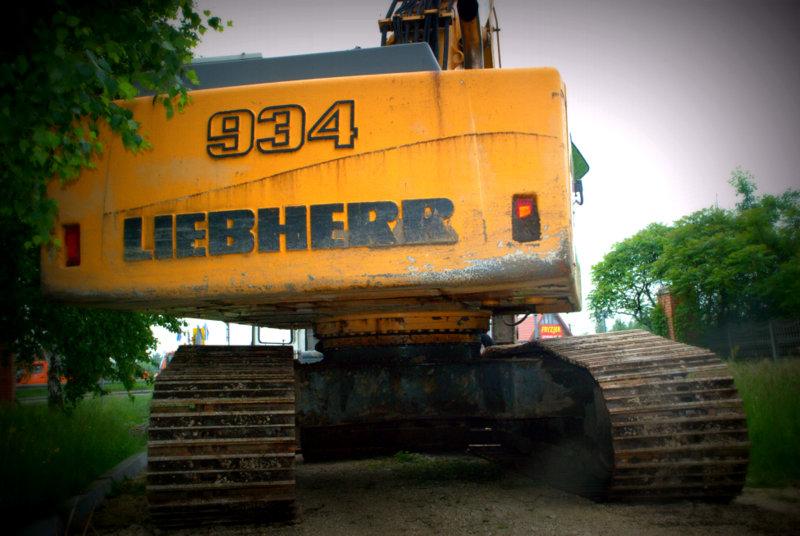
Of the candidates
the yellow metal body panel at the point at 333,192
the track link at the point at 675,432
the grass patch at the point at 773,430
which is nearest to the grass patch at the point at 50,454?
the yellow metal body panel at the point at 333,192

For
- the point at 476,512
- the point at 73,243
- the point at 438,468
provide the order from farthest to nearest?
the point at 438,468, the point at 476,512, the point at 73,243

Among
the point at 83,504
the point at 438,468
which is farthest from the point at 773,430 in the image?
the point at 83,504

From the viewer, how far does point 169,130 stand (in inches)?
147

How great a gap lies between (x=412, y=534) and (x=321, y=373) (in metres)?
1.12

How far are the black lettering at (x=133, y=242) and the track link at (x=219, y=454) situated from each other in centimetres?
70

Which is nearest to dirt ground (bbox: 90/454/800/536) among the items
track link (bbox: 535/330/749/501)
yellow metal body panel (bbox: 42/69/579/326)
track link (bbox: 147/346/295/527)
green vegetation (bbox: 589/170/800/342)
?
track link (bbox: 535/330/749/501)

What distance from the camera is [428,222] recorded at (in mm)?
3451

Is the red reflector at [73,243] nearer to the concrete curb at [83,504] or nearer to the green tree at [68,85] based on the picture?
the green tree at [68,85]

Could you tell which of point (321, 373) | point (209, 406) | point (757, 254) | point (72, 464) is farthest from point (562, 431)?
point (757, 254)

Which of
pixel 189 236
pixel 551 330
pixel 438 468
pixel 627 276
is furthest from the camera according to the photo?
pixel 627 276

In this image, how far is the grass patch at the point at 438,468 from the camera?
5.44 m

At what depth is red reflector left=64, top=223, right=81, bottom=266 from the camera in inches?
146

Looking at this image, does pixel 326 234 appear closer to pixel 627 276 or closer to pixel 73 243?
pixel 73 243

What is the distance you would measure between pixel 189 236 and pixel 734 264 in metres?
28.9
